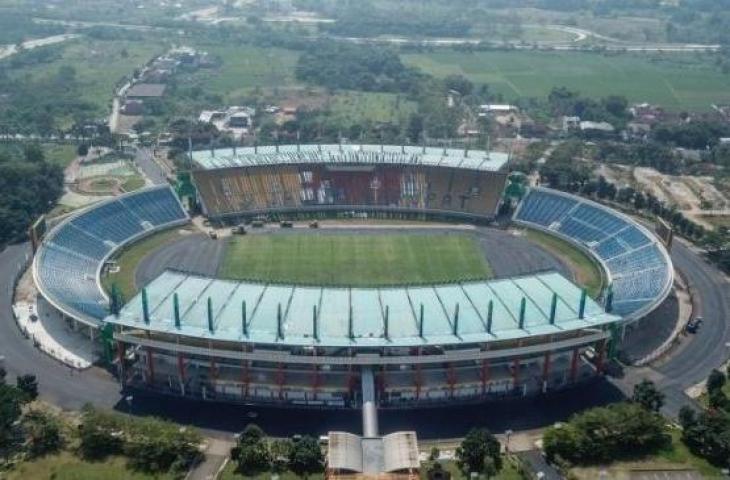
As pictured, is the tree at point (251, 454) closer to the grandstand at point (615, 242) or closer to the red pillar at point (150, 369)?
the red pillar at point (150, 369)

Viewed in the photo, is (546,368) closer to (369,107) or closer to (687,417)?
(687,417)

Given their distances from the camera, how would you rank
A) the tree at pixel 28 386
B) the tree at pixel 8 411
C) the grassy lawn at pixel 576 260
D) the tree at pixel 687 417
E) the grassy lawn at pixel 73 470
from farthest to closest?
1. the grassy lawn at pixel 576 260
2. the tree at pixel 28 386
3. the tree at pixel 687 417
4. the tree at pixel 8 411
5. the grassy lawn at pixel 73 470

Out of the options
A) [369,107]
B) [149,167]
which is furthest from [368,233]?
[369,107]

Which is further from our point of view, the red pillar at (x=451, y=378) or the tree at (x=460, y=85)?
the tree at (x=460, y=85)

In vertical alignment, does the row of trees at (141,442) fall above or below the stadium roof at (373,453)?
below

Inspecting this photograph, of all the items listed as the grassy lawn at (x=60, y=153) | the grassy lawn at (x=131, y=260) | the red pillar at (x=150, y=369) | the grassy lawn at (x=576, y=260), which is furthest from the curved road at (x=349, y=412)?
the grassy lawn at (x=60, y=153)

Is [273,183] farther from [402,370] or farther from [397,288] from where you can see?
[402,370]

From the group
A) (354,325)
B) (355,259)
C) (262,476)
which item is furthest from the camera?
(355,259)
